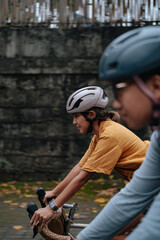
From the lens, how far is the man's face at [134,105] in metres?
1.46

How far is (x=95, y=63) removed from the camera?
796cm

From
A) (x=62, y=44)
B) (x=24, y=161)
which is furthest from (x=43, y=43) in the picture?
(x=24, y=161)

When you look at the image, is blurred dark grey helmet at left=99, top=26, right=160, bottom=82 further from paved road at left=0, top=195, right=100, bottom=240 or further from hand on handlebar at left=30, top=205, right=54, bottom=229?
paved road at left=0, top=195, right=100, bottom=240

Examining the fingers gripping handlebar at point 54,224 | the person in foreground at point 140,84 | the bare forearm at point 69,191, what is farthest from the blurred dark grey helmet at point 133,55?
the fingers gripping handlebar at point 54,224

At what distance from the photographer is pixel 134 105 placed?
1.49 meters

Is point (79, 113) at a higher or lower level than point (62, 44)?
lower

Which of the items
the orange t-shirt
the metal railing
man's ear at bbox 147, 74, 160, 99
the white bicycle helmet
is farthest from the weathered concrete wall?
man's ear at bbox 147, 74, 160, 99

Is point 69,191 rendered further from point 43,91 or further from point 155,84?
point 43,91

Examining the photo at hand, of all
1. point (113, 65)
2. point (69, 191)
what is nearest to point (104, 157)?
point (69, 191)

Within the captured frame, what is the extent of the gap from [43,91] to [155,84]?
6.69 metres

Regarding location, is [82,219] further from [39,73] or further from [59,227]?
[39,73]

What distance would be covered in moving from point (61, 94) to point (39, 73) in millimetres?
651

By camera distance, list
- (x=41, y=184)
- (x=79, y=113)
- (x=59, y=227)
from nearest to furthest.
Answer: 1. (x=59, y=227)
2. (x=79, y=113)
3. (x=41, y=184)

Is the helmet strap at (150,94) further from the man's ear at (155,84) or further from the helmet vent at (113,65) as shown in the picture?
the helmet vent at (113,65)
